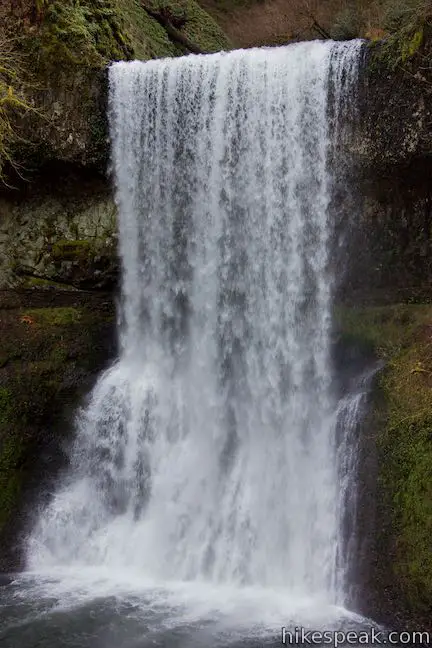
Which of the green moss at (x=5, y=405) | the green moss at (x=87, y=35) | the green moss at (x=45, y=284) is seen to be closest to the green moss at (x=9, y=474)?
the green moss at (x=5, y=405)

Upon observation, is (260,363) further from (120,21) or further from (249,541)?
(120,21)

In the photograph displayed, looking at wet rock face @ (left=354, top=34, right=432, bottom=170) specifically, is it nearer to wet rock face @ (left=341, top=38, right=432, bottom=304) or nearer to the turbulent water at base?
wet rock face @ (left=341, top=38, right=432, bottom=304)

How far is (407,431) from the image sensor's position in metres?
8.91

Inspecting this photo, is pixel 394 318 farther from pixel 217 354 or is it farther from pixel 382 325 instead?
pixel 217 354

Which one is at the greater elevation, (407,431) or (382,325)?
(382,325)

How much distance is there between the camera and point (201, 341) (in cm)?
1209

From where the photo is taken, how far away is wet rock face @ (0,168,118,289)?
13391 mm

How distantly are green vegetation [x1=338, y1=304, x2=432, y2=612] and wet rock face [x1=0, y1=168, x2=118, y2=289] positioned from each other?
568 cm

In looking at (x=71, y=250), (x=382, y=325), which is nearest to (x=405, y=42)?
(x=382, y=325)

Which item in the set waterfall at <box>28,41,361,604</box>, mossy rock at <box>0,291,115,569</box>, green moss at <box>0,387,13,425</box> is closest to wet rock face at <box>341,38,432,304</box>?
waterfall at <box>28,41,361,604</box>

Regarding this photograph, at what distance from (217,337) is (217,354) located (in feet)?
1.07

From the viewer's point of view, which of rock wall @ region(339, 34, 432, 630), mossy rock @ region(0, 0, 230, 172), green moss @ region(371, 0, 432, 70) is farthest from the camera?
mossy rock @ region(0, 0, 230, 172)

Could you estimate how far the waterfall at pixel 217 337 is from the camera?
33.1 ft

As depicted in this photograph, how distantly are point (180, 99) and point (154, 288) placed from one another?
3.69 m
